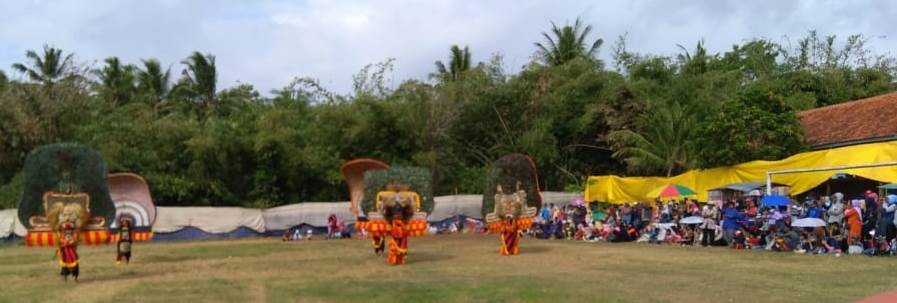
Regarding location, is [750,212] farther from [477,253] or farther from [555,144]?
[555,144]

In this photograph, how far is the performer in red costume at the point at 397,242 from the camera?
1652 centimetres

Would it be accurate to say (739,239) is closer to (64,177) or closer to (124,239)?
(124,239)

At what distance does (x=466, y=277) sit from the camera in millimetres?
13703

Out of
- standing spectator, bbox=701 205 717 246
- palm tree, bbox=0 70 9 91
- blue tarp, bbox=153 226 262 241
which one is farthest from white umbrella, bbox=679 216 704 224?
palm tree, bbox=0 70 9 91

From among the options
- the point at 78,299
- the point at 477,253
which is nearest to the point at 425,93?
the point at 477,253

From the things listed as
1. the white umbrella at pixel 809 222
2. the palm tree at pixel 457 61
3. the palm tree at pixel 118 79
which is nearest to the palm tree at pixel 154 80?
the palm tree at pixel 118 79

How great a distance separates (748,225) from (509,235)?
5.62 metres

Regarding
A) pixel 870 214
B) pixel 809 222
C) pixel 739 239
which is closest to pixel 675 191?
pixel 739 239

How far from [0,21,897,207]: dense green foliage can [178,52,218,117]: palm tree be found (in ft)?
9.31

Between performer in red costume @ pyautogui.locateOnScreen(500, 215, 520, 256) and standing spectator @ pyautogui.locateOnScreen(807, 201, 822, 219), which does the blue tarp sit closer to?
performer in red costume @ pyautogui.locateOnScreen(500, 215, 520, 256)

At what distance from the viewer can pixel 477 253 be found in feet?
63.0

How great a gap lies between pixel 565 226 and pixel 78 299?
16.3 meters

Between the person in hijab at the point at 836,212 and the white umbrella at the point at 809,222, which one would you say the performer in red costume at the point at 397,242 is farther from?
the person in hijab at the point at 836,212

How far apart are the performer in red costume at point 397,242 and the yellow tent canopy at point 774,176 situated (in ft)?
37.1
